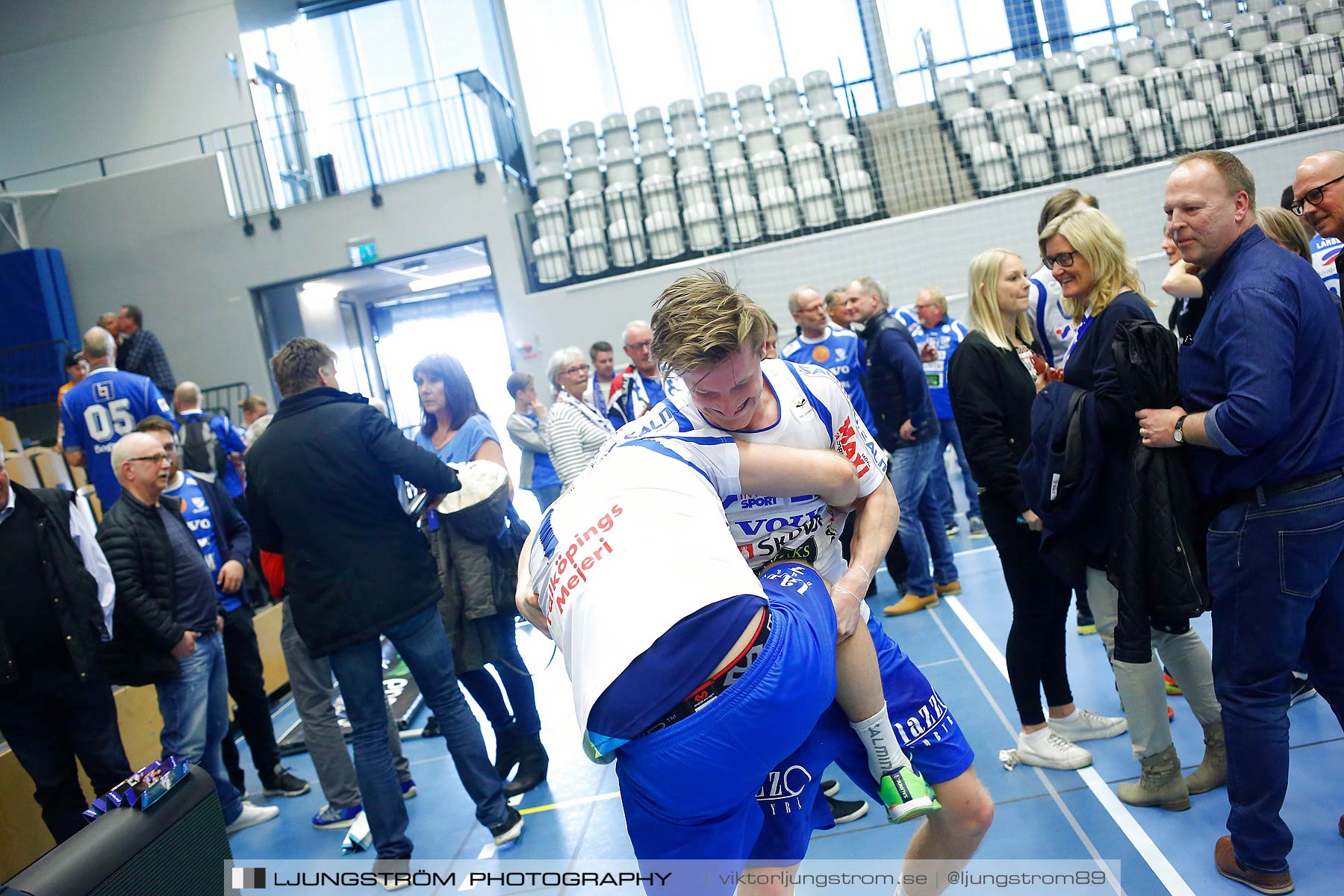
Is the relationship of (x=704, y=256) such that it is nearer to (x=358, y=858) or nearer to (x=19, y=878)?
(x=358, y=858)

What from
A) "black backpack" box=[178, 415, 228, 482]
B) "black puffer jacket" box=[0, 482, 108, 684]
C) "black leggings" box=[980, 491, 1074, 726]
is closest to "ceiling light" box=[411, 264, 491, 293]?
"black backpack" box=[178, 415, 228, 482]

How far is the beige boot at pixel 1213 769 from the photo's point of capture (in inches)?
103

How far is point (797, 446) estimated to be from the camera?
68.7 inches

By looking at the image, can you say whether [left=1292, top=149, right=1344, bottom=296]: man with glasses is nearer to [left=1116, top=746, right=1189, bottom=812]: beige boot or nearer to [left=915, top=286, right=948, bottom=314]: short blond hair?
[left=1116, top=746, right=1189, bottom=812]: beige boot

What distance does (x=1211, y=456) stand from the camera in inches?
84.6

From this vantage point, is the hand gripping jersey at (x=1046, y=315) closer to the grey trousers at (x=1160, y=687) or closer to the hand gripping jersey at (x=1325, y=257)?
the grey trousers at (x=1160, y=687)

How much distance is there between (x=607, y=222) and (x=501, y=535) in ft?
25.8

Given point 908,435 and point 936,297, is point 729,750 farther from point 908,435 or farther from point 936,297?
point 936,297

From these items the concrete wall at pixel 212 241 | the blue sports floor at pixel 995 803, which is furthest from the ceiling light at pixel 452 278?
the blue sports floor at pixel 995 803

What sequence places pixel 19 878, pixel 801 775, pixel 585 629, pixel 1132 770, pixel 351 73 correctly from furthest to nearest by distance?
pixel 351 73
pixel 1132 770
pixel 19 878
pixel 801 775
pixel 585 629

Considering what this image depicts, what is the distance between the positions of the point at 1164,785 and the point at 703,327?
210cm

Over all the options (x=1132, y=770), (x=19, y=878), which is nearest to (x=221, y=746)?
(x=19, y=878)

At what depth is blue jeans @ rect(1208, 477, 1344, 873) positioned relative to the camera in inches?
78.0

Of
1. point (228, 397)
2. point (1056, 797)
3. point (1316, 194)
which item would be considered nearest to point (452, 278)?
point (228, 397)
